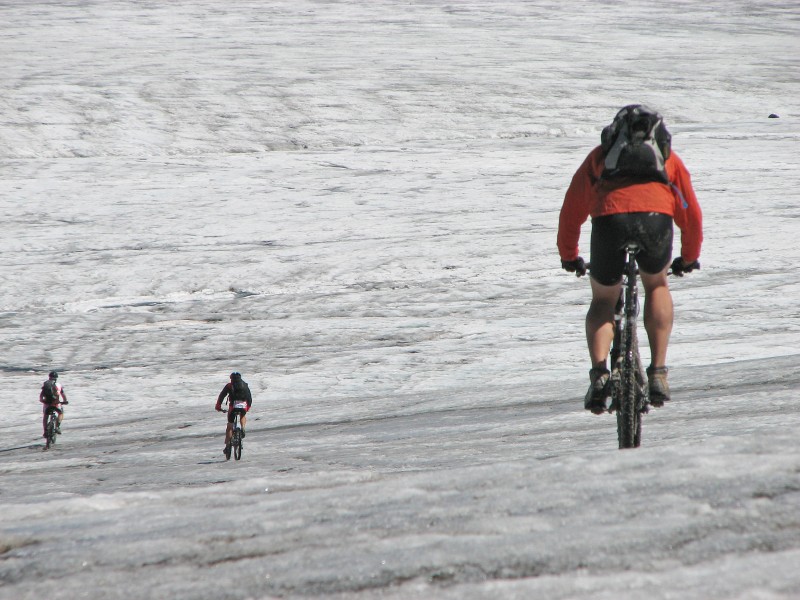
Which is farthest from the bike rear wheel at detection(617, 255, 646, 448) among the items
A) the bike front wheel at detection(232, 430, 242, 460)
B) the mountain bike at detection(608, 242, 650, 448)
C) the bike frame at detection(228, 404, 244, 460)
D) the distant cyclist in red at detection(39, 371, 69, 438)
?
the distant cyclist in red at detection(39, 371, 69, 438)

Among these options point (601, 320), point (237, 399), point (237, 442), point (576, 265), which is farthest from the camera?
point (237, 399)

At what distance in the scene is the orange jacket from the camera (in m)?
4.62

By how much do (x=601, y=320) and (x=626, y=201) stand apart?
2.18 feet

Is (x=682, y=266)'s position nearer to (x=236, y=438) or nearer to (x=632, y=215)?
(x=632, y=215)

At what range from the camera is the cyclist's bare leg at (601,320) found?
4848 mm

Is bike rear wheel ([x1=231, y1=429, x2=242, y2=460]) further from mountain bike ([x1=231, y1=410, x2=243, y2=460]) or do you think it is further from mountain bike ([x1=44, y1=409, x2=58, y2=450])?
mountain bike ([x1=44, y1=409, x2=58, y2=450])

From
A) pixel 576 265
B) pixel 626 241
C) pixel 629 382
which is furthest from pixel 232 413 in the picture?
pixel 626 241

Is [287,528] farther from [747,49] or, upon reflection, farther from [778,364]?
[747,49]

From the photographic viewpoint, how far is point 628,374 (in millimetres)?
4785

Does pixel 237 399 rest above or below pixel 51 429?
above

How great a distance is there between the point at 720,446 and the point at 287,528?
5.69 ft

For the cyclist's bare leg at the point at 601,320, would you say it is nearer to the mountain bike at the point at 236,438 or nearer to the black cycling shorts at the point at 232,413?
the mountain bike at the point at 236,438

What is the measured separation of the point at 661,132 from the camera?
15.2ft

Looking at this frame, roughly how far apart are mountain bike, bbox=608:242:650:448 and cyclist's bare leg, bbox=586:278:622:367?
0.05 meters
